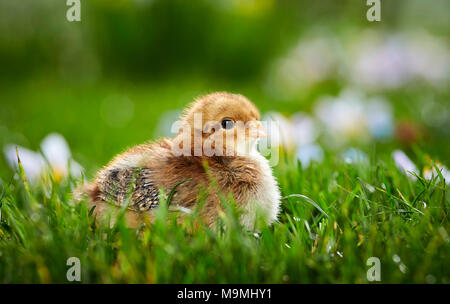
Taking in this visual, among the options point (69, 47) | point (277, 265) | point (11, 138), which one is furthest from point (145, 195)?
point (69, 47)

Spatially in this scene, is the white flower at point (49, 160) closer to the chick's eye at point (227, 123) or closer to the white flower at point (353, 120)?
the chick's eye at point (227, 123)

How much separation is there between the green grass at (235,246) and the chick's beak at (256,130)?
406mm

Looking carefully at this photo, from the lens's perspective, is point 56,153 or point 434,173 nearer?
point 434,173

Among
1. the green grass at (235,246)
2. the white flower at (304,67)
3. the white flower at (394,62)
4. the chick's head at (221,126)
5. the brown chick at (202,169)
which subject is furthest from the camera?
the white flower at (304,67)

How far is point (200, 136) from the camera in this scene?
2.49m

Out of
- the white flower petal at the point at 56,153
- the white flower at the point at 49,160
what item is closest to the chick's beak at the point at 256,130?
Result: the white flower at the point at 49,160

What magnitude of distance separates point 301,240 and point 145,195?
695 mm

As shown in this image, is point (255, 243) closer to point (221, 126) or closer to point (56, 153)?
point (221, 126)

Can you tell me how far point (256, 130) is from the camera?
8.25ft

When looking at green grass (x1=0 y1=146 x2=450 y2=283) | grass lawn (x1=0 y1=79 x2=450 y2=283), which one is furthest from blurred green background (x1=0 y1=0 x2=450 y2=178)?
green grass (x1=0 y1=146 x2=450 y2=283)

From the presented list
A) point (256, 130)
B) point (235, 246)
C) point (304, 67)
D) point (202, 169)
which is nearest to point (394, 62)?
point (304, 67)

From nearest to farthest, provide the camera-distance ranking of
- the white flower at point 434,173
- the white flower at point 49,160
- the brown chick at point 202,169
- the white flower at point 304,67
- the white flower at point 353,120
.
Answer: the brown chick at point 202,169, the white flower at point 434,173, the white flower at point 49,160, the white flower at point 353,120, the white flower at point 304,67

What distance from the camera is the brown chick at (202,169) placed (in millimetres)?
2309

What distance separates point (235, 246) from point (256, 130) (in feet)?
2.33
